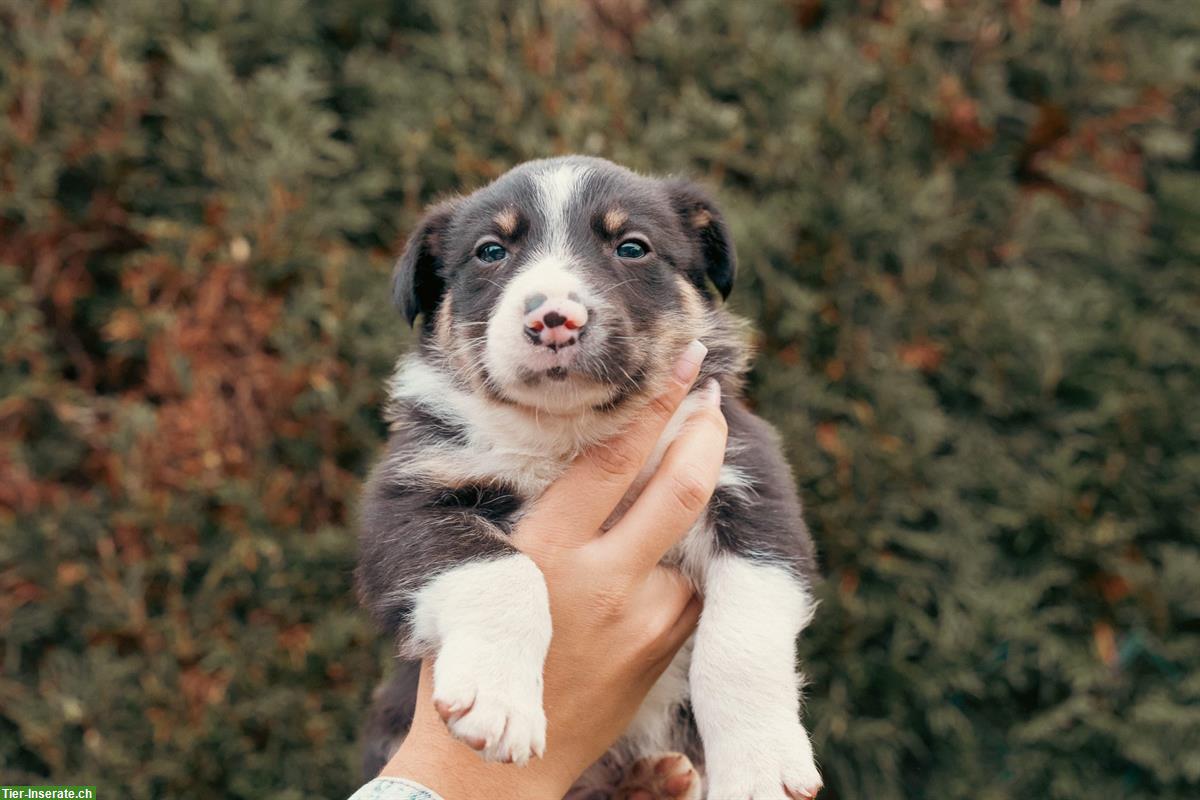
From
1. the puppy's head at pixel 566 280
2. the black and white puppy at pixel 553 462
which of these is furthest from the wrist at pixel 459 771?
the puppy's head at pixel 566 280

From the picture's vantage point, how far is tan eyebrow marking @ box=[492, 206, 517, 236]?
2.60 meters

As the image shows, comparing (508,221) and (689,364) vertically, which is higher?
(508,221)

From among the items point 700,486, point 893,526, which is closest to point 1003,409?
point 893,526

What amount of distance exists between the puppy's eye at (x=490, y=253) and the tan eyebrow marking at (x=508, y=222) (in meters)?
0.05

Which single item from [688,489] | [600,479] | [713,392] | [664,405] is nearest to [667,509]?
[688,489]

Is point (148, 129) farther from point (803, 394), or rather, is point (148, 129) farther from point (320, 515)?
point (803, 394)

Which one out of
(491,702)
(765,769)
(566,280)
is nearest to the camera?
(491,702)

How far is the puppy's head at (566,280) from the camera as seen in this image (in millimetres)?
2287

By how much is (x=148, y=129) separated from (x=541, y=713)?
337 centimetres

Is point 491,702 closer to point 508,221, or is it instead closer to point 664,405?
point 664,405

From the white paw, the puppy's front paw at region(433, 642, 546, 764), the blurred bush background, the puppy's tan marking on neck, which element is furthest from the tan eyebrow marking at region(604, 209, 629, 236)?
the blurred bush background

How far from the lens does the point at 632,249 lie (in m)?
2.62

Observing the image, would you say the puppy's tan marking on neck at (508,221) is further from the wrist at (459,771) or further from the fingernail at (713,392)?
the wrist at (459,771)

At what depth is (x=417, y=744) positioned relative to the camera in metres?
2.31
